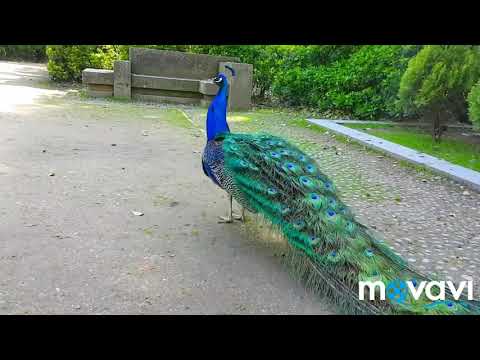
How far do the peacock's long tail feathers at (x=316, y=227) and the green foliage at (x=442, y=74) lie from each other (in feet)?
17.6

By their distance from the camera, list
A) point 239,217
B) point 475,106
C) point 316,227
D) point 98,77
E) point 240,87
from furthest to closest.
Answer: point 98,77 → point 240,87 → point 475,106 → point 239,217 → point 316,227

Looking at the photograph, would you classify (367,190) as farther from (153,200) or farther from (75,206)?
(75,206)

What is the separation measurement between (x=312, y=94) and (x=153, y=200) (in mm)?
8547

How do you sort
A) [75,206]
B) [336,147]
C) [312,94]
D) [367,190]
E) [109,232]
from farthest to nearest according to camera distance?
[312,94]
[336,147]
[367,190]
[75,206]
[109,232]

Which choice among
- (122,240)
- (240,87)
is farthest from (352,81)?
(122,240)

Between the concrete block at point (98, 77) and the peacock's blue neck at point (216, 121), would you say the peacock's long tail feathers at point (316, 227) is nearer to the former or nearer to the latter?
the peacock's blue neck at point (216, 121)

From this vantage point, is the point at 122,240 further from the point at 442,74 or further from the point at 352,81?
the point at 352,81

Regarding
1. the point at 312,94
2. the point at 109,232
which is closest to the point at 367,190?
the point at 109,232

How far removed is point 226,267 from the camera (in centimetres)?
331

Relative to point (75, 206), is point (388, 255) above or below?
above

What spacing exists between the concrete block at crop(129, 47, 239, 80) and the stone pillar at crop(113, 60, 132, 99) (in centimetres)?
40

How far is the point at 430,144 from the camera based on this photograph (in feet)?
26.2

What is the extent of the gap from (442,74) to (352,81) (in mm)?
3466

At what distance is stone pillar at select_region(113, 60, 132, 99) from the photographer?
12.1 meters
